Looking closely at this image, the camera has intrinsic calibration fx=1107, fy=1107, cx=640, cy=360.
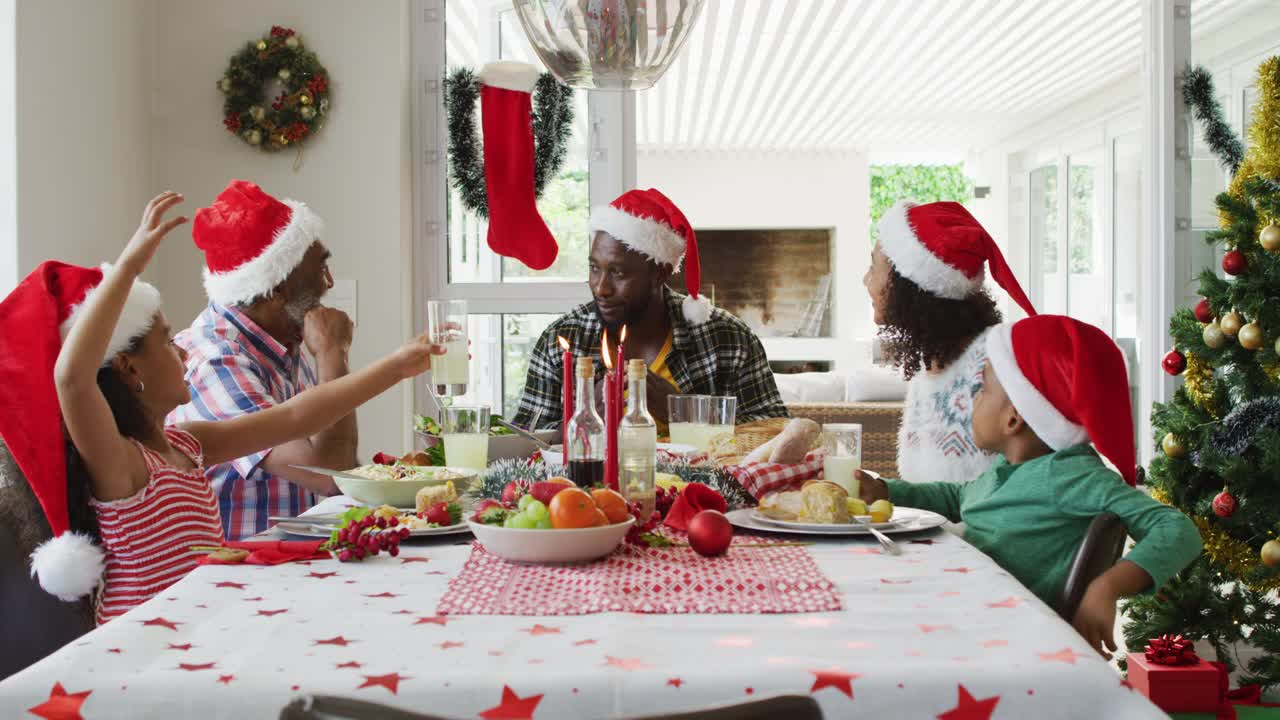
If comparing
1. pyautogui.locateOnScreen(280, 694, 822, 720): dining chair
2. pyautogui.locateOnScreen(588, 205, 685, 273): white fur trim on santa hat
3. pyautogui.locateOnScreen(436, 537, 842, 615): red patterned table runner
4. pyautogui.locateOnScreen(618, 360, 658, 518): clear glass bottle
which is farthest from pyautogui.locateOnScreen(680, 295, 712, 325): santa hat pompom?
pyautogui.locateOnScreen(280, 694, 822, 720): dining chair

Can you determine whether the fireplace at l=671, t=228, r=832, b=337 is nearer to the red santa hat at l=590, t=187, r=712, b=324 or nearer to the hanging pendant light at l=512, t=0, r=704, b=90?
the red santa hat at l=590, t=187, r=712, b=324

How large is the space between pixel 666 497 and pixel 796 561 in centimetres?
29

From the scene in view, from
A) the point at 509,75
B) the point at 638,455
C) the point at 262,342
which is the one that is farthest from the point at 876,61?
the point at 638,455

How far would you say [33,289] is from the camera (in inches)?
61.3

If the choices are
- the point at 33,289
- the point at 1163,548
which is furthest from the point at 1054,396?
the point at 33,289

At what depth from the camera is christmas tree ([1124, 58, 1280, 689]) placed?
274 cm

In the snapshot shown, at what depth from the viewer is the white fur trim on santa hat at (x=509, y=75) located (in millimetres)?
3963

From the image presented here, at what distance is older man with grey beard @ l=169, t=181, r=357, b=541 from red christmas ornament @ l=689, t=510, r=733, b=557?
1.17m

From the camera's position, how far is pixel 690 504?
56.0 inches

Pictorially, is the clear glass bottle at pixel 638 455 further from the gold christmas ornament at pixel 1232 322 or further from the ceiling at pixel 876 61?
the ceiling at pixel 876 61

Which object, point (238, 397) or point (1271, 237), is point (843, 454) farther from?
point (1271, 237)

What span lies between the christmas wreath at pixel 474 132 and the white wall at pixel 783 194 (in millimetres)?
8712

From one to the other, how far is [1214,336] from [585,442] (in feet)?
6.81

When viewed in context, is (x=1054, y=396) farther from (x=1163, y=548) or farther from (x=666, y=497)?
(x=666, y=497)
